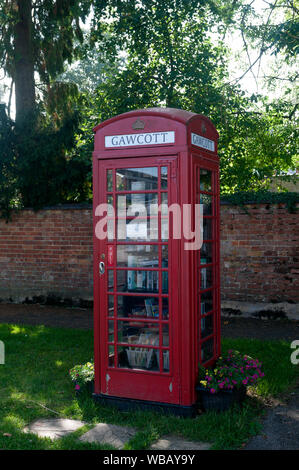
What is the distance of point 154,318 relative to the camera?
17.4ft

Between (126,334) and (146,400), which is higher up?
(126,334)

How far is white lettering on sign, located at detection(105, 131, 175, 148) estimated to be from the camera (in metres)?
5.09

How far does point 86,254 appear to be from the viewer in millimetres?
11594

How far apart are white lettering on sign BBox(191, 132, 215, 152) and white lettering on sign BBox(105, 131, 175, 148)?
0.84 ft

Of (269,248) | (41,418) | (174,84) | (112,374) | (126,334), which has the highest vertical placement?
(174,84)

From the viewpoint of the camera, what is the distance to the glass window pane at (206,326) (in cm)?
553

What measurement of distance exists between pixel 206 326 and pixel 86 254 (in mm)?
6282

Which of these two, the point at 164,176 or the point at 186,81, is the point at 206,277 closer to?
the point at 164,176

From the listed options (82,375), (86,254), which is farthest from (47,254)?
(82,375)

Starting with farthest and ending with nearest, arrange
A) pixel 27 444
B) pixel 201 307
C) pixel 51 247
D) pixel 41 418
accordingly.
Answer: pixel 51 247
pixel 201 307
pixel 41 418
pixel 27 444

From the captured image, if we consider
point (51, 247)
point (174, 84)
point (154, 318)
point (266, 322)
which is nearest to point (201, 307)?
point (154, 318)

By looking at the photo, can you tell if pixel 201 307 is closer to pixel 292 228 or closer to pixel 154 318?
pixel 154 318

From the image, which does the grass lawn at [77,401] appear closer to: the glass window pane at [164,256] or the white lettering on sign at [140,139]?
the glass window pane at [164,256]

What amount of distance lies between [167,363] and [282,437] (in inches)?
51.3
